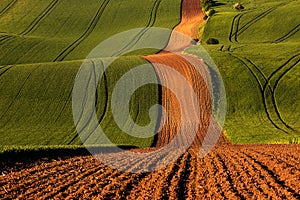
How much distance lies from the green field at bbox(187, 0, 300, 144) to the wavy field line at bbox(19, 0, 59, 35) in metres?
43.1

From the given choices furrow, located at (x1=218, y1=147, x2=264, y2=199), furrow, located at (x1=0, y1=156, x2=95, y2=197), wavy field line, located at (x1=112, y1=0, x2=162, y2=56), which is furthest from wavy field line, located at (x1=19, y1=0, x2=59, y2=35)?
furrow, located at (x1=218, y1=147, x2=264, y2=199)

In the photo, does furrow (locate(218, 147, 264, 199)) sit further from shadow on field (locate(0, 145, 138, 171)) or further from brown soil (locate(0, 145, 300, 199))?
shadow on field (locate(0, 145, 138, 171))

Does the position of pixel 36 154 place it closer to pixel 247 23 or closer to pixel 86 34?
pixel 247 23

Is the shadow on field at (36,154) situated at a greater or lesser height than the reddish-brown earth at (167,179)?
lesser

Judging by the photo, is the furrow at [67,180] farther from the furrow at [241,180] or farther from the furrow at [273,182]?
the furrow at [273,182]

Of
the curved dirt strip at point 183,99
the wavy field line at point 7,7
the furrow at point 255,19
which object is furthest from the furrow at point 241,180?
the wavy field line at point 7,7

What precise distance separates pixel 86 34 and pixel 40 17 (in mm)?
16329

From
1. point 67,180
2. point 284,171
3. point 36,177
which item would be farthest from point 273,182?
point 36,177

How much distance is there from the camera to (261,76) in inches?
2095

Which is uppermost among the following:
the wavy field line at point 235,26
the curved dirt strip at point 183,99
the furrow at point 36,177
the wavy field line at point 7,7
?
the wavy field line at point 7,7

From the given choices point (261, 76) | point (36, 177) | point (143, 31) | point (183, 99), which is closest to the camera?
point (36, 177)

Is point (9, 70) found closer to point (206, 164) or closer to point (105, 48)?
point (105, 48)

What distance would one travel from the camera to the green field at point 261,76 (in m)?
41.4

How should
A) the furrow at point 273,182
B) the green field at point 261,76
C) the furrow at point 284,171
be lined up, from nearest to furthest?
the furrow at point 273,182 → the furrow at point 284,171 → the green field at point 261,76
